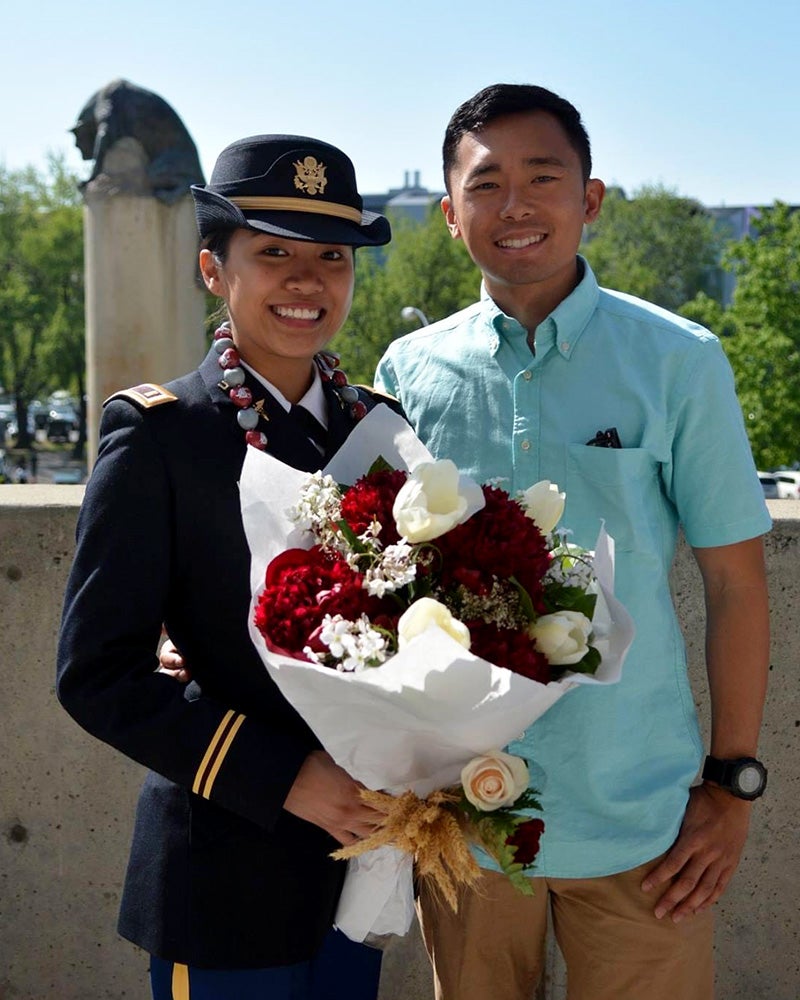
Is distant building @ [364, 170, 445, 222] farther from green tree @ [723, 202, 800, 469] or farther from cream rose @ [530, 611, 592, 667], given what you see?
cream rose @ [530, 611, 592, 667]

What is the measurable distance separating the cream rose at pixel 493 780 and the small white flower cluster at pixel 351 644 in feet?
0.86

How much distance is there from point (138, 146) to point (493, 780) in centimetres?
962

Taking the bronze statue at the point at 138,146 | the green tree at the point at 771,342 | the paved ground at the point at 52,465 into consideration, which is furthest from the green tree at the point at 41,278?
the bronze statue at the point at 138,146

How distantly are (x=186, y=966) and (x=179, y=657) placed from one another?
0.61m

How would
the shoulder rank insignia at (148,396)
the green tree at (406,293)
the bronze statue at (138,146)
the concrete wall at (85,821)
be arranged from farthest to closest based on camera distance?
the green tree at (406,293), the bronze statue at (138,146), the concrete wall at (85,821), the shoulder rank insignia at (148,396)

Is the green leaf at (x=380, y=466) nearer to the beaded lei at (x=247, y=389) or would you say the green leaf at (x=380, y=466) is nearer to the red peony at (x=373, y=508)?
the red peony at (x=373, y=508)

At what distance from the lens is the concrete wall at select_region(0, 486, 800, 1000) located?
365 centimetres

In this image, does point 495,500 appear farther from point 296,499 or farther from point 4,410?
point 4,410

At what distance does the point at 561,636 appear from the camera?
1.99 meters

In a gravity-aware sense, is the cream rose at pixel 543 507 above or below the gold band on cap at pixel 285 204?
below

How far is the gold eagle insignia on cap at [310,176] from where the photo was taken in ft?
8.13

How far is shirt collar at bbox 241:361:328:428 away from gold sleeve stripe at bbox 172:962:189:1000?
1154 millimetres

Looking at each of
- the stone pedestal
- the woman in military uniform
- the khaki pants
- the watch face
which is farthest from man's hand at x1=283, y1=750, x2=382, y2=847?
the stone pedestal

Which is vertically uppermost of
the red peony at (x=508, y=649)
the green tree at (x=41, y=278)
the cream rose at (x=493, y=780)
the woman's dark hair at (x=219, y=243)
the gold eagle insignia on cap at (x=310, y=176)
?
the gold eagle insignia on cap at (x=310, y=176)
